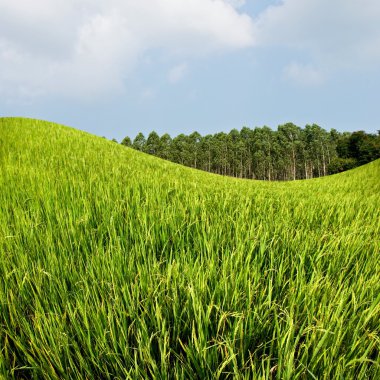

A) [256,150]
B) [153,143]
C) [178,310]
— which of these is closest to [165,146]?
[153,143]

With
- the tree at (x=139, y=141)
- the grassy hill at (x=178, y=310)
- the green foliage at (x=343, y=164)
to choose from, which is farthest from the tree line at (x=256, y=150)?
the grassy hill at (x=178, y=310)

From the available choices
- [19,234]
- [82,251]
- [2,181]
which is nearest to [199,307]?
[82,251]

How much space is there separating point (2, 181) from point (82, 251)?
300cm

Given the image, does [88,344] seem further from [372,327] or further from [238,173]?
[238,173]

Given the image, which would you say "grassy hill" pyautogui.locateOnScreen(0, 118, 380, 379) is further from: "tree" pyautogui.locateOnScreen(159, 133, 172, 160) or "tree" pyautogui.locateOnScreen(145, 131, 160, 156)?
"tree" pyautogui.locateOnScreen(145, 131, 160, 156)

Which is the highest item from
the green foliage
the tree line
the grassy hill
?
the tree line

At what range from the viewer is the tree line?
286 feet

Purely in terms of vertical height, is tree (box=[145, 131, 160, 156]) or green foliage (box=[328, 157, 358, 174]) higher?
tree (box=[145, 131, 160, 156])

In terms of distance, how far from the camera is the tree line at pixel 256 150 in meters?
87.1

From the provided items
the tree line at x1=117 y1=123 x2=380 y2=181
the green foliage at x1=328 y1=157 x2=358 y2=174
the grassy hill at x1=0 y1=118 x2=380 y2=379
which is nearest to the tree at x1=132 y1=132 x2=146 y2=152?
the tree line at x1=117 y1=123 x2=380 y2=181

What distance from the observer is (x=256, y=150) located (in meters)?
90.1

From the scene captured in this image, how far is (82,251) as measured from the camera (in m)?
2.11

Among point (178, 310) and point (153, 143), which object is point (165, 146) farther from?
point (178, 310)

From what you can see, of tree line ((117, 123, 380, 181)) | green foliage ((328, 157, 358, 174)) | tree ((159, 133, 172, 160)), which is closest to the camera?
green foliage ((328, 157, 358, 174))
